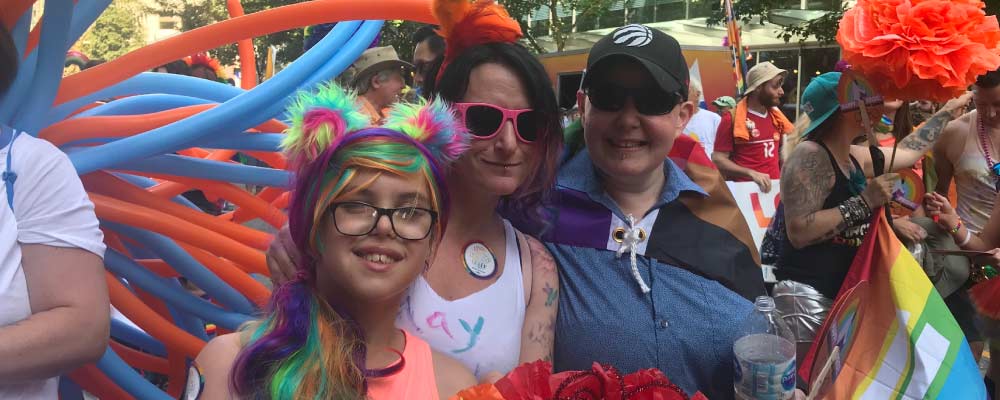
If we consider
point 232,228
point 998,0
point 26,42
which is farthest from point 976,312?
point 998,0

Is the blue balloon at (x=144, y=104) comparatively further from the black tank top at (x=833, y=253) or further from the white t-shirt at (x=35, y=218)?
the black tank top at (x=833, y=253)

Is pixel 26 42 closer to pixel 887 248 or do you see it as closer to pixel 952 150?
pixel 887 248

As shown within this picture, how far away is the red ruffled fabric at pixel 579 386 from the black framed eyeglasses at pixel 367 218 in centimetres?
28

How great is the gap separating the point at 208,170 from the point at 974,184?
3.36m

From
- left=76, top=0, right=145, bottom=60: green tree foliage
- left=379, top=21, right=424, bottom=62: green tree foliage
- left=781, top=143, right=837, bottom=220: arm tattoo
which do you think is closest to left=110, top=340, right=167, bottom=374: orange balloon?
left=781, top=143, right=837, bottom=220: arm tattoo

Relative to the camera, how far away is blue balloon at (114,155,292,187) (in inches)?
70.6

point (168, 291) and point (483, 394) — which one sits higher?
point (483, 394)

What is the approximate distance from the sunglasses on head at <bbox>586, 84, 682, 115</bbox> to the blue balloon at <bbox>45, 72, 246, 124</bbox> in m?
1.05

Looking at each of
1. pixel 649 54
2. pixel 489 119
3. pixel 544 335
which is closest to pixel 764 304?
pixel 544 335

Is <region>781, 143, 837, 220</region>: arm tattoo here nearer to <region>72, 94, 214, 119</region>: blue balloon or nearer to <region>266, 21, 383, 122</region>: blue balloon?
<region>266, 21, 383, 122</region>: blue balloon

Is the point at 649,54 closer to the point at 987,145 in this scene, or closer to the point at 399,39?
the point at 987,145

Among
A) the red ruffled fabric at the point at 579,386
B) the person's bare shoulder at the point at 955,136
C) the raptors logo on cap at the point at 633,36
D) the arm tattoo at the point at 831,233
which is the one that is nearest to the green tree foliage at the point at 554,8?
the person's bare shoulder at the point at 955,136

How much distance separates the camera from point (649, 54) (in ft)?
5.50

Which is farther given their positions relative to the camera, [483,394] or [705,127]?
[705,127]
